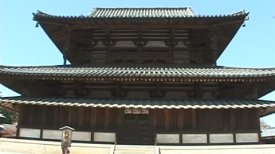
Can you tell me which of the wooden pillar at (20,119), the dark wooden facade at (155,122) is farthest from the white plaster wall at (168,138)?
the wooden pillar at (20,119)

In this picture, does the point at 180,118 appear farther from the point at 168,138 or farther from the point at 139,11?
the point at 139,11

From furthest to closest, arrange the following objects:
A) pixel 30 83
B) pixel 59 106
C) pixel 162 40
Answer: pixel 162 40 → pixel 30 83 → pixel 59 106

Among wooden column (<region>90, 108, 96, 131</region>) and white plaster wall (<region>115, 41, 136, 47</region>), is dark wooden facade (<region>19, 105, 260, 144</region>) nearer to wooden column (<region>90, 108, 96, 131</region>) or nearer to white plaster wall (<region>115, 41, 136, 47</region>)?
wooden column (<region>90, 108, 96, 131</region>)

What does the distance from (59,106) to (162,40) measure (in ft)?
25.5

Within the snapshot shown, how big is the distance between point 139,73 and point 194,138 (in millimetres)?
4421

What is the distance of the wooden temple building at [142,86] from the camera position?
1579 cm

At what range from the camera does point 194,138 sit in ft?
51.6

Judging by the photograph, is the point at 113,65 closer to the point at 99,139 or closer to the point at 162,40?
A: the point at 162,40

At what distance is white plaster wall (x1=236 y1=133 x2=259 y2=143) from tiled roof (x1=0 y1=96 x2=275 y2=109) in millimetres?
1615

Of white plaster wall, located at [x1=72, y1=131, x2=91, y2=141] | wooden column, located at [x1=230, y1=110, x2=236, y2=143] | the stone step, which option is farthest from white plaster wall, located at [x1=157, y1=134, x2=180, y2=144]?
white plaster wall, located at [x1=72, y1=131, x2=91, y2=141]

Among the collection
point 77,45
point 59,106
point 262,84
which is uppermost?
point 77,45

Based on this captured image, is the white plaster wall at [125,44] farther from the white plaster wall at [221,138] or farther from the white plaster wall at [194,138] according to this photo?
the white plaster wall at [221,138]

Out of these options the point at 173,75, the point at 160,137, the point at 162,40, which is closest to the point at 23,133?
the point at 160,137

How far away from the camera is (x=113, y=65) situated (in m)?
18.8
